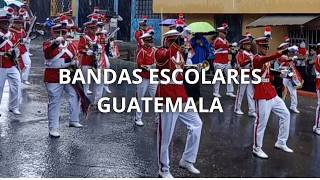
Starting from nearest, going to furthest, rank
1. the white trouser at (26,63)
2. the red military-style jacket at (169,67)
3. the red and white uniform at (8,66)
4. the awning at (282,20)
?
the red military-style jacket at (169,67) < the red and white uniform at (8,66) < the white trouser at (26,63) < the awning at (282,20)

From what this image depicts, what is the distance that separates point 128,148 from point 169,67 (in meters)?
1.95

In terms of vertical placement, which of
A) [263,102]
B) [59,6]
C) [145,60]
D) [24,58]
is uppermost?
[59,6]

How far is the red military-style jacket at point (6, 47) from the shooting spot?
995 cm

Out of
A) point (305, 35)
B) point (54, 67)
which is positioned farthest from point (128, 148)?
point (305, 35)

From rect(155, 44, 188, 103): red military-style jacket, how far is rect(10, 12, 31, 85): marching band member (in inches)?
171

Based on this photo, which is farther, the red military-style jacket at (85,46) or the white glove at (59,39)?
the red military-style jacket at (85,46)

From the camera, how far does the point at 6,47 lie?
396 inches

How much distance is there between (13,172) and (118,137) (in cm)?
254

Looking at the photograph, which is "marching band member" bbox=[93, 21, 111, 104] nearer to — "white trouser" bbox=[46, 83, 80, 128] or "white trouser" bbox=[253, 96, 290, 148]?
"white trouser" bbox=[46, 83, 80, 128]

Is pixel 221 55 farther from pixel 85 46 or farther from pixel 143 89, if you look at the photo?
pixel 143 89

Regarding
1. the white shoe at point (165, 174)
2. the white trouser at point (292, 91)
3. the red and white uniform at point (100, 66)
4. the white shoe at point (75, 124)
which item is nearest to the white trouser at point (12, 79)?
the white shoe at point (75, 124)

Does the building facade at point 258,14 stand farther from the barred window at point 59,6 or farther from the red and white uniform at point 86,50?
the barred window at point 59,6

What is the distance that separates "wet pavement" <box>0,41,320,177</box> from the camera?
23.9ft

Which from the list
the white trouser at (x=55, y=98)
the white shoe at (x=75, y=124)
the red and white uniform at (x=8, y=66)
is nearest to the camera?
the white trouser at (x=55, y=98)
